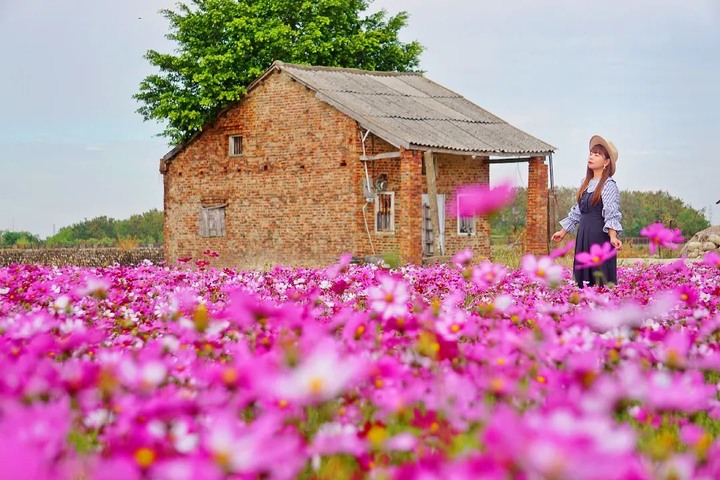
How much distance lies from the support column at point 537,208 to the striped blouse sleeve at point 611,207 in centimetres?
1489

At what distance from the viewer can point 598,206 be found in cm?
938

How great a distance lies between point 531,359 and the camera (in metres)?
3.48

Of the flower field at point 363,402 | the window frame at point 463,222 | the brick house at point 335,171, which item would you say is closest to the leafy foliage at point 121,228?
the brick house at point 335,171

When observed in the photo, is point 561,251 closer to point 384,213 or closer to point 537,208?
point 384,213

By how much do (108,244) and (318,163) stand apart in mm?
18540

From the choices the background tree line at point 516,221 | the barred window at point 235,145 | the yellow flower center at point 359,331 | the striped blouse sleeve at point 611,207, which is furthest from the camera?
the background tree line at point 516,221

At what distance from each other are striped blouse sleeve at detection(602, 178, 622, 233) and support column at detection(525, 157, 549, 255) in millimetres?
14892

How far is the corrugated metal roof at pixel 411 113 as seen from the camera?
2103 centimetres

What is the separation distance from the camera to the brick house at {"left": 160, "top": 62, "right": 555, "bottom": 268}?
851 inches

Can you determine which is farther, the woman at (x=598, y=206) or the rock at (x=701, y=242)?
the rock at (x=701, y=242)

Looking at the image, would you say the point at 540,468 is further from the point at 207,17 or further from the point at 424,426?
the point at 207,17

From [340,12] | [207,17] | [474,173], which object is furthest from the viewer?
[340,12]

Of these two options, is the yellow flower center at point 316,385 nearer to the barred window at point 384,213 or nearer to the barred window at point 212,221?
the barred window at point 384,213

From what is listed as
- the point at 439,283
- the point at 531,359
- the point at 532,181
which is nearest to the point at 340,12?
the point at 532,181
